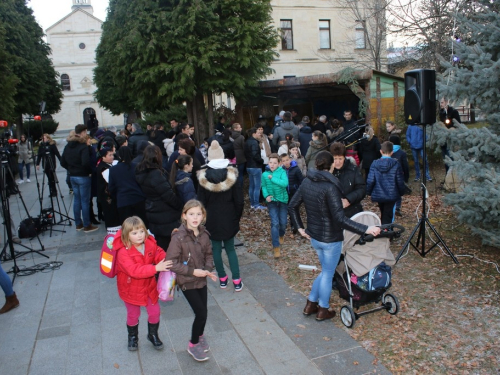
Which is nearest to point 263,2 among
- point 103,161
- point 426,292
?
point 103,161

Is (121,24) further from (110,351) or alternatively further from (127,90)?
(110,351)

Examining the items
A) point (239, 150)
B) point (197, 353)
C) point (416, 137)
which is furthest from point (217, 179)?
point (416, 137)

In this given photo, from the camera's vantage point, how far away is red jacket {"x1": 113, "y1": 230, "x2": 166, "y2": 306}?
4.38 meters

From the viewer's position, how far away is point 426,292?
6.07 meters

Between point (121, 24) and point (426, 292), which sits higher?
point (121, 24)

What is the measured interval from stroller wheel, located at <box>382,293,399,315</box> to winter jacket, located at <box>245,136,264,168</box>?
577 centimetres

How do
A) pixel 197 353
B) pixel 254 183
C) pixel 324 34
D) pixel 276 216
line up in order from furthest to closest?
1. pixel 324 34
2. pixel 254 183
3. pixel 276 216
4. pixel 197 353

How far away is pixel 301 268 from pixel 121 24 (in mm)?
11245

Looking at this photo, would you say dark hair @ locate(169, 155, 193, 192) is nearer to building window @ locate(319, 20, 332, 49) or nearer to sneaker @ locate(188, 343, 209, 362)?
sneaker @ locate(188, 343, 209, 362)

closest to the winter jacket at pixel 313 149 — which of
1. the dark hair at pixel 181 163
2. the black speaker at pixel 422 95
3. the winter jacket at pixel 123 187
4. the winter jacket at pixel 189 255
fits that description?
the black speaker at pixel 422 95

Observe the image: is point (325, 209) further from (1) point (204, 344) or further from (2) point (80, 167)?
(2) point (80, 167)

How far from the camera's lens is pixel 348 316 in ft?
17.1

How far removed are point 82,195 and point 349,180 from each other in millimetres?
5598

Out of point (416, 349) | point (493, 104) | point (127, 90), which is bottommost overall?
point (416, 349)
